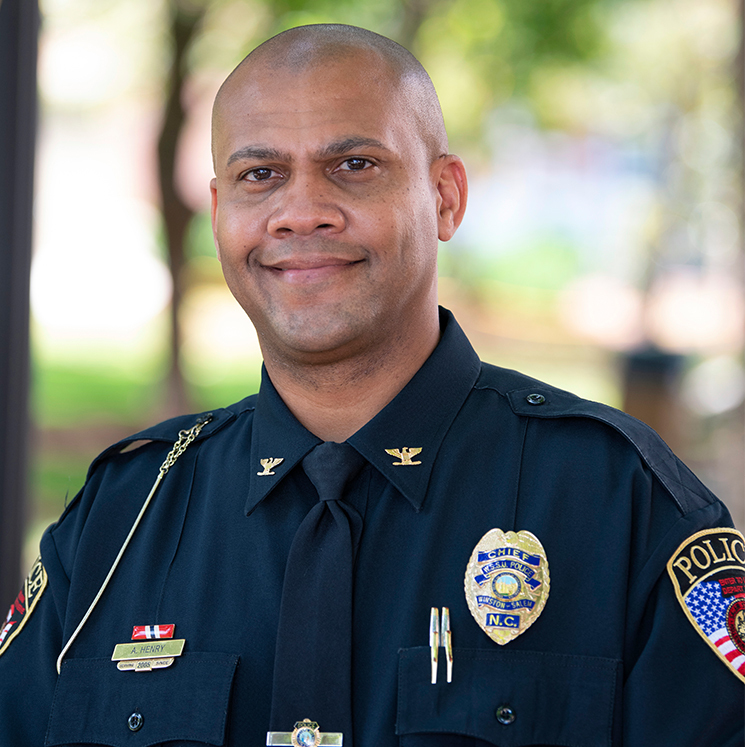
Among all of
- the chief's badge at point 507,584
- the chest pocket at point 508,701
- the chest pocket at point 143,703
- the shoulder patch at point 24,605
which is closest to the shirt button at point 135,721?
the chest pocket at point 143,703

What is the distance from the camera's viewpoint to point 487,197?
916 cm

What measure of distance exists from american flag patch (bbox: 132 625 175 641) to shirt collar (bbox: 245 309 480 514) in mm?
266

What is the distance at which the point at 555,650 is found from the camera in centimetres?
163

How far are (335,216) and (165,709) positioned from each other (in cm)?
97

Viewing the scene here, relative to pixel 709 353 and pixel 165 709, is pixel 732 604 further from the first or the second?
pixel 709 353

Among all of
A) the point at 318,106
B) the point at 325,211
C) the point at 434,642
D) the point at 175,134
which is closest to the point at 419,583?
the point at 434,642

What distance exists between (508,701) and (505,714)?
0.02 metres

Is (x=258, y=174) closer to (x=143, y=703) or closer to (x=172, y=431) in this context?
(x=172, y=431)

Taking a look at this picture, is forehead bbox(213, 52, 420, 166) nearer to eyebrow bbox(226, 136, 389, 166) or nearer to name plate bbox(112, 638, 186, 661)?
eyebrow bbox(226, 136, 389, 166)

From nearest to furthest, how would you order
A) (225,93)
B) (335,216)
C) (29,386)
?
(335,216)
(225,93)
(29,386)

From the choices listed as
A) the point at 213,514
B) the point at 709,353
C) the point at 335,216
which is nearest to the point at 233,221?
the point at 335,216

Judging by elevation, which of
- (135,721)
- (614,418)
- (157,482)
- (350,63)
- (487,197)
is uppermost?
(487,197)

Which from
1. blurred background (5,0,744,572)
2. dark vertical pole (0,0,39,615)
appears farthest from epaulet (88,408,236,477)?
blurred background (5,0,744,572)

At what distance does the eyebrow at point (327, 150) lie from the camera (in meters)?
1.88
